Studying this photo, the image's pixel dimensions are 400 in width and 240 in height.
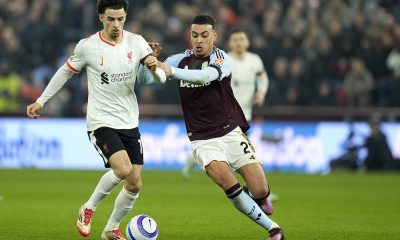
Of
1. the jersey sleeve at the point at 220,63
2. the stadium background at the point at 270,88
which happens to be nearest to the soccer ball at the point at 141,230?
the jersey sleeve at the point at 220,63

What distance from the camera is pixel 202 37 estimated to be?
30.4 feet

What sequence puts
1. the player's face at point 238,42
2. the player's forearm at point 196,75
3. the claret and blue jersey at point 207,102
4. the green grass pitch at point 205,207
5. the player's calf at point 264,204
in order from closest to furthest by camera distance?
1. the player's forearm at point 196,75
2. the claret and blue jersey at point 207,102
3. the player's calf at point 264,204
4. the green grass pitch at point 205,207
5. the player's face at point 238,42

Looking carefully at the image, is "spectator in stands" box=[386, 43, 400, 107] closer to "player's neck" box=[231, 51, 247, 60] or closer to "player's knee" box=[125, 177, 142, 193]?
"player's neck" box=[231, 51, 247, 60]

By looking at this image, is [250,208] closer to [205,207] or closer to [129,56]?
[129,56]

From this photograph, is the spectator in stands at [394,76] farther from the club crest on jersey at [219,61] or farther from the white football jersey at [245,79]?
the club crest on jersey at [219,61]

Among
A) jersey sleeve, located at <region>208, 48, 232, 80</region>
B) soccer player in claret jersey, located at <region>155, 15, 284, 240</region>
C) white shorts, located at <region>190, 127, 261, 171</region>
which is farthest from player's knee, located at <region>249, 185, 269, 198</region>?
jersey sleeve, located at <region>208, 48, 232, 80</region>

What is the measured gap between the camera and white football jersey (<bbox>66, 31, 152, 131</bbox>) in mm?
9016

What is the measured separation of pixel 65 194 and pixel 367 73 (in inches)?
384

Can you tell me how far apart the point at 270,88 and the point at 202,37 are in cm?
1333

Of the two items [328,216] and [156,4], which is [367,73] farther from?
[328,216]

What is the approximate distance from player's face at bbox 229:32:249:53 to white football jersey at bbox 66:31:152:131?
17.7ft

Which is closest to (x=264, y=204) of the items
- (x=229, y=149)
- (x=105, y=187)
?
(x=229, y=149)

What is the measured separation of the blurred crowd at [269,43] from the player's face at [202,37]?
1305 cm

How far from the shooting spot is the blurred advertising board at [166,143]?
842 inches
